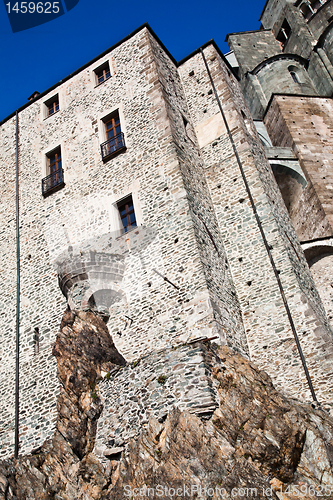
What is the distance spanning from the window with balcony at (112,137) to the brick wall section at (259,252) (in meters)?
2.70

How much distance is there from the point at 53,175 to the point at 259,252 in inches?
288

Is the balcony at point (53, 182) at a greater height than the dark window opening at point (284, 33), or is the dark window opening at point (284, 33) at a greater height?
the dark window opening at point (284, 33)

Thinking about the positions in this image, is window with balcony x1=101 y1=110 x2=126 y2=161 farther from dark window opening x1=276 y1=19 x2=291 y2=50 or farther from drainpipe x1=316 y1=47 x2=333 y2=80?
dark window opening x1=276 y1=19 x2=291 y2=50

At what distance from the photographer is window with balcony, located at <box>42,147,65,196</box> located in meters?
14.7

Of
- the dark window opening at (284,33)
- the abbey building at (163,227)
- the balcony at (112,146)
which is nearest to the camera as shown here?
the abbey building at (163,227)

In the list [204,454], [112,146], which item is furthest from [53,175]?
[204,454]

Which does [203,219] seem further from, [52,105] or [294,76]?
[294,76]

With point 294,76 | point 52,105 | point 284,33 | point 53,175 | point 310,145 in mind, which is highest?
point 284,33

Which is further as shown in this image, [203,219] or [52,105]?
[52,105]

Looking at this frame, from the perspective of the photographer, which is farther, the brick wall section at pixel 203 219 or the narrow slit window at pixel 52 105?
the narrow slit window at pixel 52 105

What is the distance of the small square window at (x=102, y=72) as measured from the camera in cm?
1623

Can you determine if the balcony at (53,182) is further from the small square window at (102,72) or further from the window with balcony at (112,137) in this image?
the small square window at (102,72)

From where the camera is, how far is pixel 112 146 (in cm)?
1423

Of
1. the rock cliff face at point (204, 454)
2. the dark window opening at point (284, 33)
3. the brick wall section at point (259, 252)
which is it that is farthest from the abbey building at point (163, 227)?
the dark window opening at point (284, 33)
